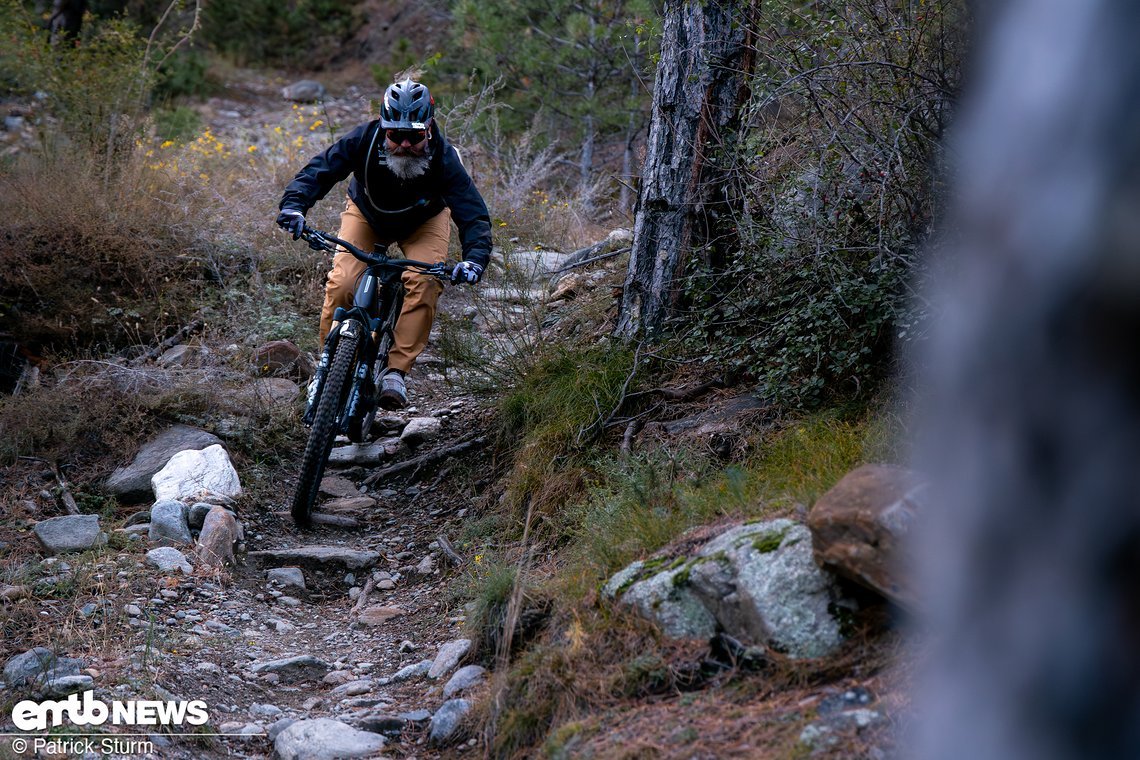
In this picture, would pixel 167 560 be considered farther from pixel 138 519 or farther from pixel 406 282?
pixel 406 282

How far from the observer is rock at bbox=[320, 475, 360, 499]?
19.2 ft

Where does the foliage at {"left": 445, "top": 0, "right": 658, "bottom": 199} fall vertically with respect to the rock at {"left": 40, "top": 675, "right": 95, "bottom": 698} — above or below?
above

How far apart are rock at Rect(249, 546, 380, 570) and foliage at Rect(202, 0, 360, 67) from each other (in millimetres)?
17683

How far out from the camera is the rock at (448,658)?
3617mm

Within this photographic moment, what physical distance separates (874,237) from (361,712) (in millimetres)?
2753

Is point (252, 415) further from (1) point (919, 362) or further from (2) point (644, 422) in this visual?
(1) point (919, 362)

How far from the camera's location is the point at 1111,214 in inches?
49.6

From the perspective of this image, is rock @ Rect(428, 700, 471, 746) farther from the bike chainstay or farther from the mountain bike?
the bike chainstay

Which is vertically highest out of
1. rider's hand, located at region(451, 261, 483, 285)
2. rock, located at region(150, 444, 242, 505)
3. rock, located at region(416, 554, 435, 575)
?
rider's hand, located at region(451, 261, 483, 285)

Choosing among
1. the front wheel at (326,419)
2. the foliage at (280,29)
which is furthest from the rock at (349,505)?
the foliage at (280,29)

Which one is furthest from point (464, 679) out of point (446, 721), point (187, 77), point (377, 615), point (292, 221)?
point (187, 77)

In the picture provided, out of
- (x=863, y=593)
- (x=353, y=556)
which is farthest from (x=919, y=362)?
(x=353, y=556)

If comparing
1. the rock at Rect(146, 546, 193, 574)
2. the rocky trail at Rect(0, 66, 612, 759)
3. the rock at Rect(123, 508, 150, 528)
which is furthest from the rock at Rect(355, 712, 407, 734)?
the rock at Rect(123, 508, 150, 528)

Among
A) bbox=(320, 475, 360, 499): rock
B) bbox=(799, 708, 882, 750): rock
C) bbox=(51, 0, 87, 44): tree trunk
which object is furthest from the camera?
bbox=(51, 0, 87, 44): tree trunk
